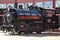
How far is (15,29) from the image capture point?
23.5 m

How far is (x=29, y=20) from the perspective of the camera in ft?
78.2

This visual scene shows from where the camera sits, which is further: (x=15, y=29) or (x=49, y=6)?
(x=49, y=6)

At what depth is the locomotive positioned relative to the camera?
2348cm

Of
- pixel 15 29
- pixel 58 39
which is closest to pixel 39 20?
pixel 15 29

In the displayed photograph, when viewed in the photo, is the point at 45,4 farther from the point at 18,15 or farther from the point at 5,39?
the point at 5,39

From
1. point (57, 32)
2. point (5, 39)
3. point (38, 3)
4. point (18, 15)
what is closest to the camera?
point (5, 39)

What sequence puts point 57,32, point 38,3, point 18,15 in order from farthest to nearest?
point 38,3 < point 57,32 < point 18,15

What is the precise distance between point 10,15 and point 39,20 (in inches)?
102

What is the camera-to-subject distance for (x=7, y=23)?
23656mm

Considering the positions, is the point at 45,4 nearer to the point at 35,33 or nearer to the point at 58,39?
the point at 35,33

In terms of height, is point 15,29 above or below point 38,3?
below

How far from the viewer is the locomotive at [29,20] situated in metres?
23.5

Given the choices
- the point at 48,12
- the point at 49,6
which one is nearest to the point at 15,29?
the point at 48,12

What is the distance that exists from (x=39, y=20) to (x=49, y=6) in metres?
4.19
